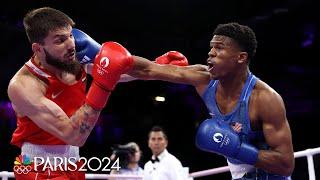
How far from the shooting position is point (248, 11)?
9.51m

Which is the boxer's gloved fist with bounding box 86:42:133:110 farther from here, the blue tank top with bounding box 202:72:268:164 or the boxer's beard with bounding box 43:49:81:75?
the blue tank top with bounding box 202:72:268:164

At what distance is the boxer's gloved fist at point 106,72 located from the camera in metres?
2.21

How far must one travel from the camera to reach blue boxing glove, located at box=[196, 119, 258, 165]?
2.29 meters

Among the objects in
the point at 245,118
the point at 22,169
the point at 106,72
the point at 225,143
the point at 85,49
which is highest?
the point at 85,49

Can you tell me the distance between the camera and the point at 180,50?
9.91 m

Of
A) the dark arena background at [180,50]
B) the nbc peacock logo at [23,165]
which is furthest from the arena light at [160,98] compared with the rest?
the nbc peacock logo at [23,165]

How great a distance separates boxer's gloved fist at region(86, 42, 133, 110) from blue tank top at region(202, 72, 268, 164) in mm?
497

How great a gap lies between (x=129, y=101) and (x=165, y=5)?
7.13ft

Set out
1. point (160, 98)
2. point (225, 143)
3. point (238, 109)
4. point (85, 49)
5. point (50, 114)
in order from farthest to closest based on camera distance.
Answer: point (160, 98) → point (85, 49) → point (238, 109) → point (225, 143) → point (50, 114)

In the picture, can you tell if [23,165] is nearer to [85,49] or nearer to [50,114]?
[50,114]

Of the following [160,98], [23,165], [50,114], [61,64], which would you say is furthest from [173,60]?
[160,98]

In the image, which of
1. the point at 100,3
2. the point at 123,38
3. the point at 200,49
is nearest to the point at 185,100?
the point at 200,49

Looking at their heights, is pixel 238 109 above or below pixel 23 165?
above

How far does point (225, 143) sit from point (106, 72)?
2.09 ft
